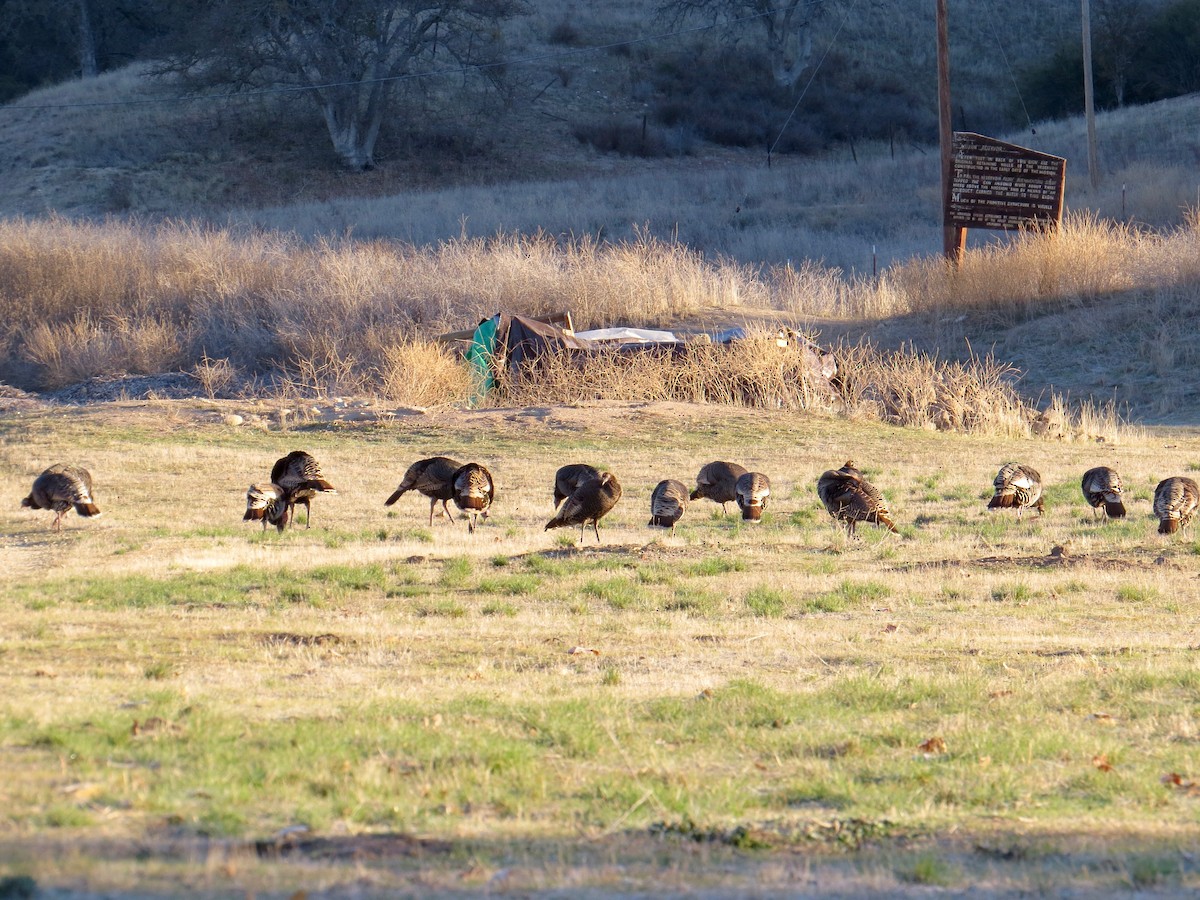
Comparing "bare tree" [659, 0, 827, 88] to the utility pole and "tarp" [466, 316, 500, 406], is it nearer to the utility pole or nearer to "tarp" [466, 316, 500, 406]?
the utility pole

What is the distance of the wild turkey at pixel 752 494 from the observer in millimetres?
11820

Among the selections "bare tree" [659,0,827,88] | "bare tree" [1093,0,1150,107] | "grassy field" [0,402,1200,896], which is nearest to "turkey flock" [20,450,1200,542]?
"grassy field" [0,402,1200,896]

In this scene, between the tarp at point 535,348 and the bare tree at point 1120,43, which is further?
the bare tree at point 1120,43

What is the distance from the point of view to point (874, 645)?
7.97m

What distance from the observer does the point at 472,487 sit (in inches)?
440

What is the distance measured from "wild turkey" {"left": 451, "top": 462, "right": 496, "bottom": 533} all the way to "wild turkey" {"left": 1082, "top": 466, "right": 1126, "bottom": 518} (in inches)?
204

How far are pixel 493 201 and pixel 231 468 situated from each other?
1151 inches

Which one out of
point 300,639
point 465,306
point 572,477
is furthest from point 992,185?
point 300,639

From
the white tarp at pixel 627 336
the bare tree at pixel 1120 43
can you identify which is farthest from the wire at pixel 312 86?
the white tarp at pixel 627 336

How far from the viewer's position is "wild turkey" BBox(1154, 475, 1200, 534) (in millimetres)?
11539

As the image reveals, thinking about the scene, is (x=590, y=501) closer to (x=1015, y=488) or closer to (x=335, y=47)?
(x=1015, y=488)

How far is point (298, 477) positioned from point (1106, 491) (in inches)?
266

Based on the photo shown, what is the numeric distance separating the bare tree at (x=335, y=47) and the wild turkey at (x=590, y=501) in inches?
1615

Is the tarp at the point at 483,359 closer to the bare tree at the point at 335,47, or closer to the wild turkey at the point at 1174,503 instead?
the wild turkey at the point at 1174,503
